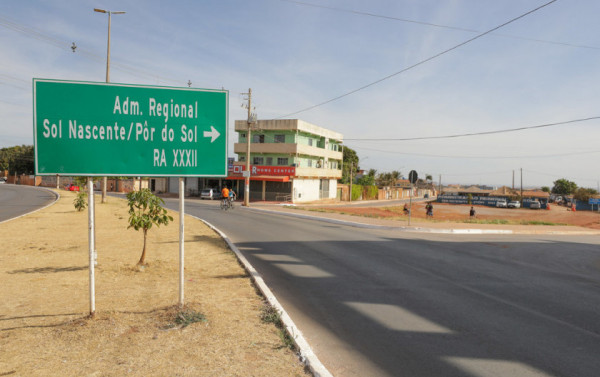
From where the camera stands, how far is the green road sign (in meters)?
4.78

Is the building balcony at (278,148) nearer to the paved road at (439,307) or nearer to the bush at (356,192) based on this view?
the bush at (356,192)

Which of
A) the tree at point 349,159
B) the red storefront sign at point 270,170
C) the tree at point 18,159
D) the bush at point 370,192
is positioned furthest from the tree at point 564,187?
the tree at point 18,159

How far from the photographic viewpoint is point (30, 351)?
410 centimetres

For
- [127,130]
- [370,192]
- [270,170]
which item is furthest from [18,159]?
[127,130]

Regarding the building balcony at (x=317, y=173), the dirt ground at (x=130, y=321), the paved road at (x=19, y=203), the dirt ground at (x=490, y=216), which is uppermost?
the building balcony at (x=317, y=173)

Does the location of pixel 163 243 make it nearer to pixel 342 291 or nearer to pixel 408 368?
pixel 342 291

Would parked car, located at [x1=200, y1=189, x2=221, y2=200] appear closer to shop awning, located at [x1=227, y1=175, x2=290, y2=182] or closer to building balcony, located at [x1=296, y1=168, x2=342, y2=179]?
shop awning, located at [x1=227, y1=175, x2=290, y2=182]

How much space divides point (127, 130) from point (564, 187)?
143 meters

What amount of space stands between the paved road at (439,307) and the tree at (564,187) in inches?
5105

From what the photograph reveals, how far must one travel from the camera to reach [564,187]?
4648 inches

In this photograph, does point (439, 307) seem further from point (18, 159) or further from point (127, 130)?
point (18, 159)

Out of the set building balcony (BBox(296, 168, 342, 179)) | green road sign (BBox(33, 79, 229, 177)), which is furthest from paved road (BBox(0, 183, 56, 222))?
building balcony (BBox(296, 168, 342, 179))

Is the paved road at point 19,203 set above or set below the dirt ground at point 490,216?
above

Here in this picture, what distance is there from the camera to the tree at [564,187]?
116562mm
